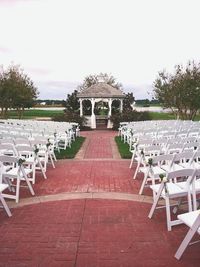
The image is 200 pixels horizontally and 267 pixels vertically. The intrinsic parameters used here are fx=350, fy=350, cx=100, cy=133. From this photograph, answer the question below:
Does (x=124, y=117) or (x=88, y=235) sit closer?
(x=88, y=235)

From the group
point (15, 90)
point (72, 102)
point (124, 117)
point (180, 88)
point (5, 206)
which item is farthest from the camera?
point (72, 102)

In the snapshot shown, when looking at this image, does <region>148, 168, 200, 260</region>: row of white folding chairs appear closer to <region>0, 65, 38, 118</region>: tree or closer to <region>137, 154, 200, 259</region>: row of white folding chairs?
<region>137, 154, 200, 259</region>: row of white folding chairs

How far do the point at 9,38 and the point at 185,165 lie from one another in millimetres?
23640

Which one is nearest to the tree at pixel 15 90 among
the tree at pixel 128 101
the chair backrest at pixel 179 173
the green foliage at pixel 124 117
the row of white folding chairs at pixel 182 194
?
the green foliage at pixel 124 117

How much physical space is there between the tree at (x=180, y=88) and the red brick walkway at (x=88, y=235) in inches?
725

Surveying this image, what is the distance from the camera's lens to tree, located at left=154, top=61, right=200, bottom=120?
2459 centimetres

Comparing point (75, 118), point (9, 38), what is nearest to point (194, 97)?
point (75, 118)

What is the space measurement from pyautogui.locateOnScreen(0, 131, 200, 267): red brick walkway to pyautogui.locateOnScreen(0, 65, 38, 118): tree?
908 inches

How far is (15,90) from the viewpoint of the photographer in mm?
29688

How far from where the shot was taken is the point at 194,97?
2456cm

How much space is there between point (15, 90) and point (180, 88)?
45.1ft

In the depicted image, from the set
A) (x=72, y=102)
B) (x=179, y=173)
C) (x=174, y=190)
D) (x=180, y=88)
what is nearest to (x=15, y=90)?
(x=72, y=102)

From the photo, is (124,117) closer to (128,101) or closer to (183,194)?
(128,101)

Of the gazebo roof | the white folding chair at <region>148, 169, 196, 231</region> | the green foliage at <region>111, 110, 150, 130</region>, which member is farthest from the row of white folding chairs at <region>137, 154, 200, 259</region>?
the gazebo roof
